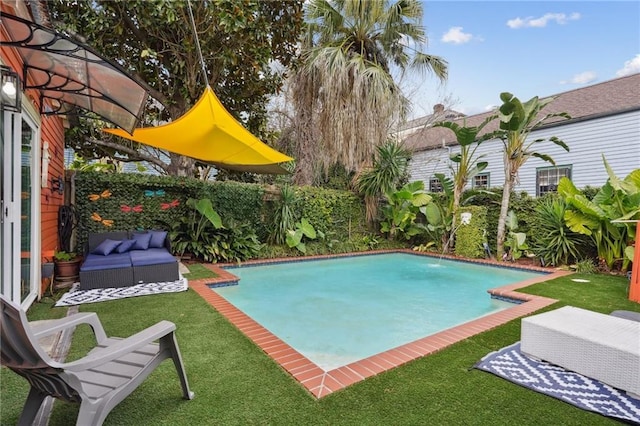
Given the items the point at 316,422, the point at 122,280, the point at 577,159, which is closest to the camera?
the point at 316,422

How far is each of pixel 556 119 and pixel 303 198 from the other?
11102 mm

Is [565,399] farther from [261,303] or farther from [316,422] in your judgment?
[261,303]

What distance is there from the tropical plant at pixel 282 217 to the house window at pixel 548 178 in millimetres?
10731

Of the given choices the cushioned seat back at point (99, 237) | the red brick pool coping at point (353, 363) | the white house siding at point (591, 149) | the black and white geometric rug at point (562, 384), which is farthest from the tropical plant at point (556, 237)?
the cushioned seat back at point (99, 237)

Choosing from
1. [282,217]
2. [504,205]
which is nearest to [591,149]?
[504,205]

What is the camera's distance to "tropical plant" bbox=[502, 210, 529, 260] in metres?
9.55

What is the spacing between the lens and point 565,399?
2.58m

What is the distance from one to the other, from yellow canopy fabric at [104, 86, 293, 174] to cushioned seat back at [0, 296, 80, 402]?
5.17m

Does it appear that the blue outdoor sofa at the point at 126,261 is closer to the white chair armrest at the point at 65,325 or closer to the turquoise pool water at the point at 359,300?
the turquoise pool water at the point at 359,300

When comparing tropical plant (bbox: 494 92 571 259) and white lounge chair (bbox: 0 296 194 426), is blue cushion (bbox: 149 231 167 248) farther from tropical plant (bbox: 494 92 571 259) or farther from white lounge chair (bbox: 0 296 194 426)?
tropical plant (bbox: 494 92 571 259)

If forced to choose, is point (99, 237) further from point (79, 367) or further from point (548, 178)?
point (548, 178)

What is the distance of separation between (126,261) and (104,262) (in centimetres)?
34

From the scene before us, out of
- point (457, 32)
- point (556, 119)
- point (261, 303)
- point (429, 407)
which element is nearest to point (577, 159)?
point (556, 119)

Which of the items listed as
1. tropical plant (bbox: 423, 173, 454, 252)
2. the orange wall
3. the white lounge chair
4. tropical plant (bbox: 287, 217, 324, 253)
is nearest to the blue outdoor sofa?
the orange wall
